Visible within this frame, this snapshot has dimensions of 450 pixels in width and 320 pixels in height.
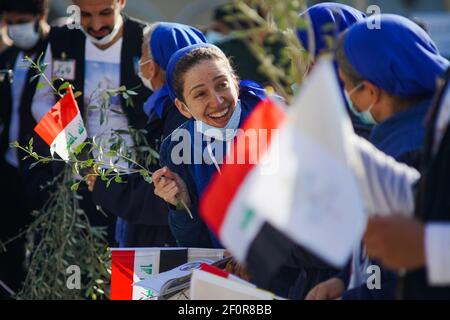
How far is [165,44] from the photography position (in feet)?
16.5

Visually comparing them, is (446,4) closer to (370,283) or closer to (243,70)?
(243,70)

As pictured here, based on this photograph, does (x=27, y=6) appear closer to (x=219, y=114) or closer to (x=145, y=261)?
(x=219, y=114)

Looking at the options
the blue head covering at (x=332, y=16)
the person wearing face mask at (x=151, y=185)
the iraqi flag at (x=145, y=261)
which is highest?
the blue head covering at (x=332, y=16)

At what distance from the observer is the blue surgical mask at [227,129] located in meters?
4.17

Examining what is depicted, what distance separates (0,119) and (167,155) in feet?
7.45

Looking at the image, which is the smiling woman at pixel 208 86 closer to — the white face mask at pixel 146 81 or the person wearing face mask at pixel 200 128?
the person wearing face mask at pixel 200 128

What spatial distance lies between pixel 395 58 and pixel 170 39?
2.12 metres

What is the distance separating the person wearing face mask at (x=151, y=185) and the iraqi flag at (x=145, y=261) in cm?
81

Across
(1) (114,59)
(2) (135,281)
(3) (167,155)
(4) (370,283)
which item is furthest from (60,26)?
(4) (370,283)

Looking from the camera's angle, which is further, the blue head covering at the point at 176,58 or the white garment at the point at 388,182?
the blue head covering at the point at 176,58

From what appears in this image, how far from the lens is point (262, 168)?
8.30 ft

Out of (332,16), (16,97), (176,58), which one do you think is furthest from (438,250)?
(16,97)

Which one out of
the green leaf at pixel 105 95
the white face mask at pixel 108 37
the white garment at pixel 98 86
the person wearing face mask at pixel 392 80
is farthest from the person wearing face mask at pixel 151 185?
the person wearing face mask at pixel 392 80

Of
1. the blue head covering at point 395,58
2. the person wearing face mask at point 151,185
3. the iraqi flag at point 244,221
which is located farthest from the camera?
the person wearing face mask at point 151,185
